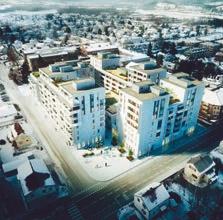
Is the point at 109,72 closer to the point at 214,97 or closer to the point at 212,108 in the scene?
the point at 214,97

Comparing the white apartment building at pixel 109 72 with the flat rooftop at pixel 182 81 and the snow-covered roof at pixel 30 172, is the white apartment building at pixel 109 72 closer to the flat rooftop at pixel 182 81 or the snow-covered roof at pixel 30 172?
the flat rooftop at pixel 182 81

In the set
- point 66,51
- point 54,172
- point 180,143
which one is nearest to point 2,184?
point 54,172

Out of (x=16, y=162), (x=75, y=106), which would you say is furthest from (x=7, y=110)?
(x=75, y=106)

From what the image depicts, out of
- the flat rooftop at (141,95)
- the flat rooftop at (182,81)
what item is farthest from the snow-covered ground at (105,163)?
the flat rooftop at (182,81)

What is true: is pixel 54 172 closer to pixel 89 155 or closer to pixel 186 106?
pixel 89 155

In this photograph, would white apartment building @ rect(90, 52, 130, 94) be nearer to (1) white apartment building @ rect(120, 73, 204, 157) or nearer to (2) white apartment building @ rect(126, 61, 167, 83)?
(2) white apartment building @ rect(126, 61, 167, 83)

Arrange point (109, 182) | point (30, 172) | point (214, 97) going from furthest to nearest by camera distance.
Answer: point (214, 97), point (109, 182), point (30, 172)
